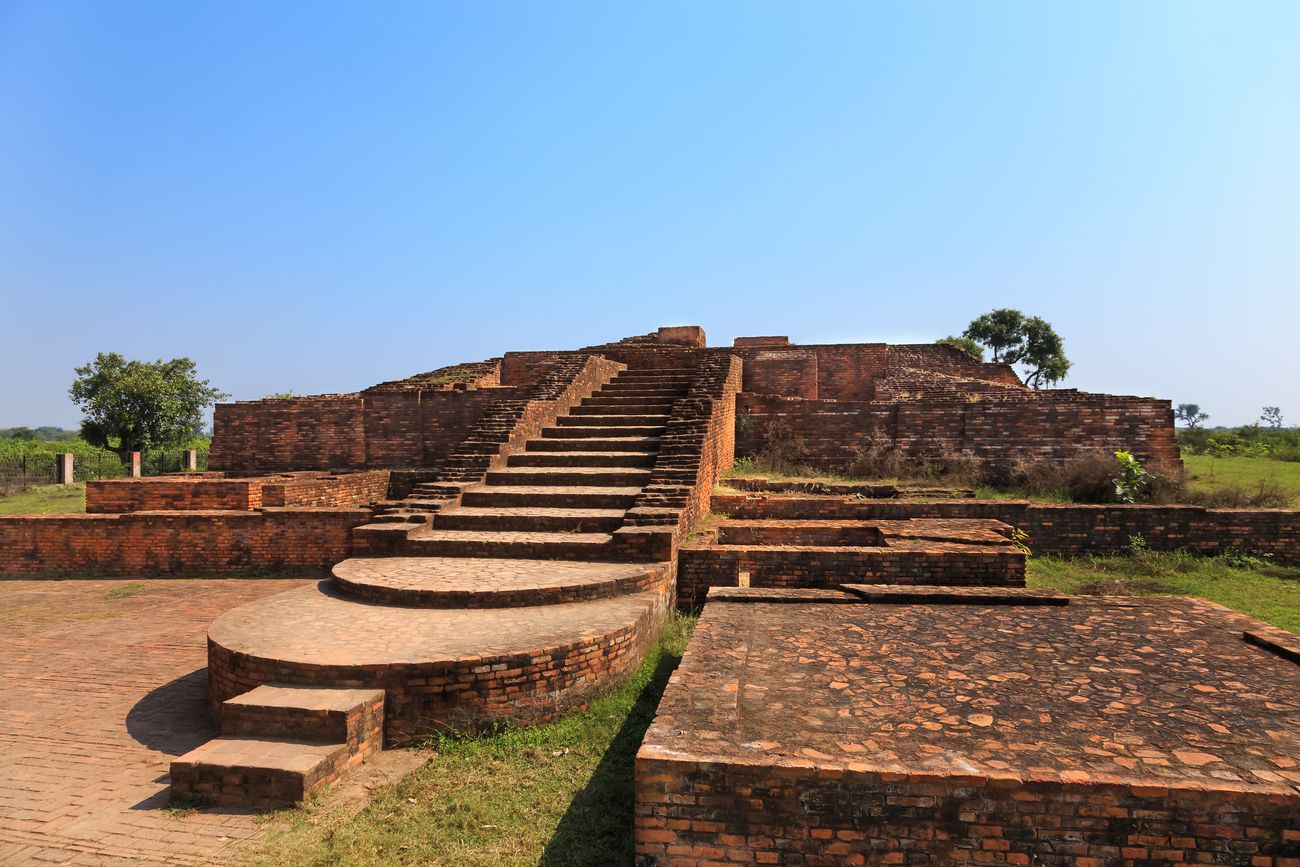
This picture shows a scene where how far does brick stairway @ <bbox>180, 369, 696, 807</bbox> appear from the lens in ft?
11.4

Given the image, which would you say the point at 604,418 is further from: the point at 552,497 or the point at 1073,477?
the point at 1073,477

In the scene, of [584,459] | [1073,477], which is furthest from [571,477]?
[1073,477]

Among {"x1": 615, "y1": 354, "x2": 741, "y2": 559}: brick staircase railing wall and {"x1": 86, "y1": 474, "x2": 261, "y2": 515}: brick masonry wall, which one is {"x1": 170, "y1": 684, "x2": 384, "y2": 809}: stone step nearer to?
{"x1": 615, "y1": 354, "x2": 741, "y2": 559}: brick staircase railing wall

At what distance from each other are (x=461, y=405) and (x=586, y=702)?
8214 mm

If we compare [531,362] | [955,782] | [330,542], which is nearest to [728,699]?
[955,782]

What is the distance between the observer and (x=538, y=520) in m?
6.66

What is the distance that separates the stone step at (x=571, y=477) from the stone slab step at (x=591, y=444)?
70 cm

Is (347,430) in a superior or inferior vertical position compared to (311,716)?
superior

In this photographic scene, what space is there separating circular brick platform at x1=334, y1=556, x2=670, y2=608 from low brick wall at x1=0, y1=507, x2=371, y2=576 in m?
2.52

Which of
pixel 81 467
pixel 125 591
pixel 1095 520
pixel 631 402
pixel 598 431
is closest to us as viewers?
pixel 125 591

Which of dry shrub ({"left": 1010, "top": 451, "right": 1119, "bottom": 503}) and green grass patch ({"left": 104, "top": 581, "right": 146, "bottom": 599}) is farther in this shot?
dry shrub ({"left": 1010, "top": 451, "right": 1119, "bottom": 503})

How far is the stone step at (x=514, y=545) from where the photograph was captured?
19.7ft

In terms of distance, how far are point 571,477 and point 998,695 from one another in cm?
529

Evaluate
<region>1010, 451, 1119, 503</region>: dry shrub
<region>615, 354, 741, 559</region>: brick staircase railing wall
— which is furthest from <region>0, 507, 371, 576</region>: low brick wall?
<region>1010, 451, 1119, 503</region>: dry shrub
